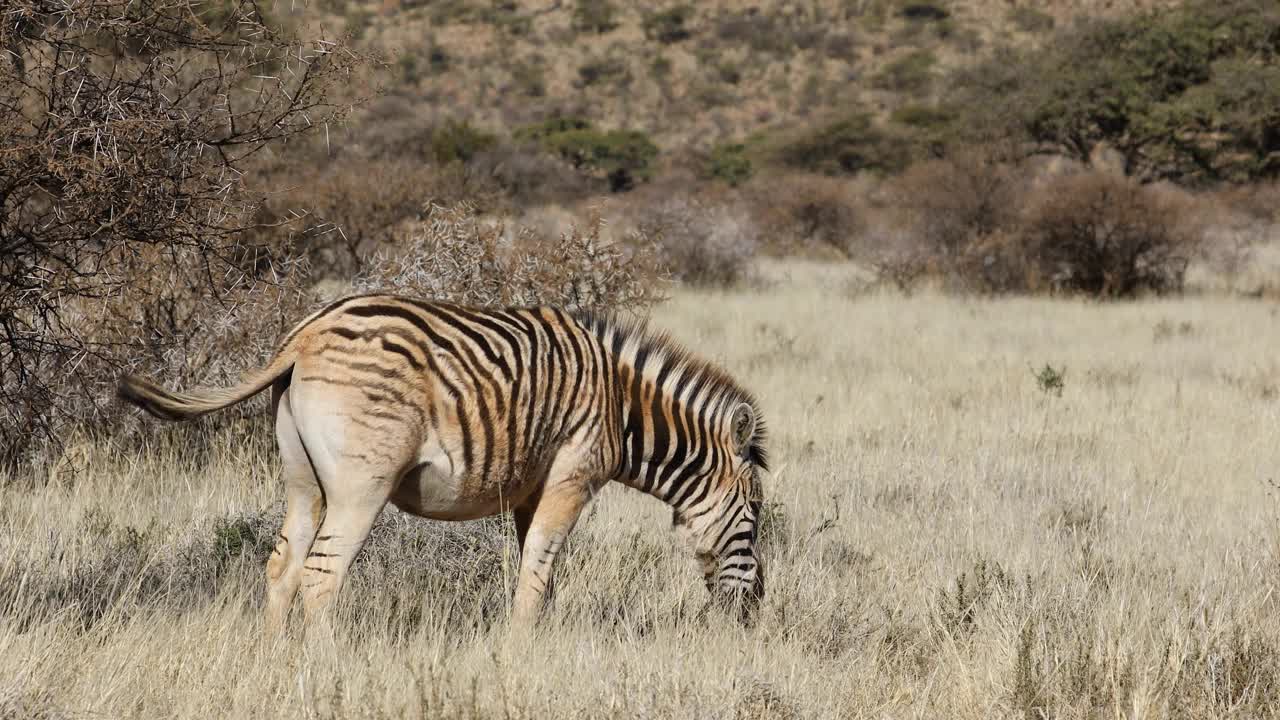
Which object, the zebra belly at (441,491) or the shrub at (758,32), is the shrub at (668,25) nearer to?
the shrub at (758,32)

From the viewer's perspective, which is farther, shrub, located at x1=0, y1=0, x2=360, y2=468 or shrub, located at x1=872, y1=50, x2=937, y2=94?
shrub, located at x1=872, y1=50, x2=937, y2=94

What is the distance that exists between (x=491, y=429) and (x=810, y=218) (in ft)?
70.4

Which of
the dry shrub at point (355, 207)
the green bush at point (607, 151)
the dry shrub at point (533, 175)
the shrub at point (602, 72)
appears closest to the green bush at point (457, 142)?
the dry shrub at point (533, 175)

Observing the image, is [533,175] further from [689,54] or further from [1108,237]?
[689,54]

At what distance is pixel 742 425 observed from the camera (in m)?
4.83

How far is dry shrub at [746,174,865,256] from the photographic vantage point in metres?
24.7

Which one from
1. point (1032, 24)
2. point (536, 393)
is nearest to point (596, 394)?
point (536, 393)

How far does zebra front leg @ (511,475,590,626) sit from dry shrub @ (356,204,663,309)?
3.66 metres

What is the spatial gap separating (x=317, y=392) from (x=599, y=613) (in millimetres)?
1628

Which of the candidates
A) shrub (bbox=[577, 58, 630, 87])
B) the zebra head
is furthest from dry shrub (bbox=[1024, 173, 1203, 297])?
shrub (bbox=[577, 58, 630, 87])

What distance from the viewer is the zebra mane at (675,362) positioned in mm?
4848

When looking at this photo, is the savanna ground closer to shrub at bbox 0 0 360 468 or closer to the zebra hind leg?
the zebra hind leg

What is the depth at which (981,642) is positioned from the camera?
182 inches

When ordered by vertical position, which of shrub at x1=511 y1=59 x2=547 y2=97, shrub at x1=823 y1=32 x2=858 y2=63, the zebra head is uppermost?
shrub at x1=823 y1=32 x2=858 y2=63
